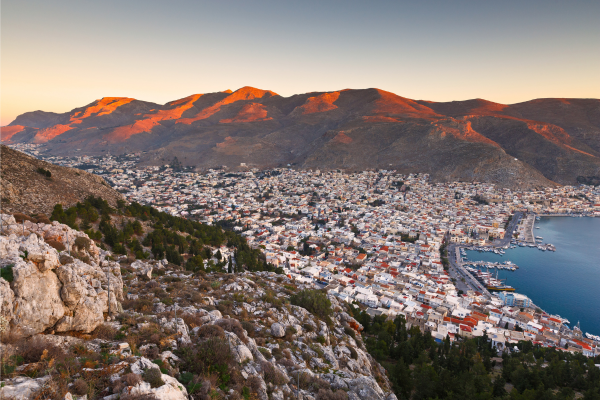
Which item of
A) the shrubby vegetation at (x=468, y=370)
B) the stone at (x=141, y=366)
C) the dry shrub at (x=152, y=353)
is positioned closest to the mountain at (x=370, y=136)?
the shrubby vegetation at (x=468, y=370)

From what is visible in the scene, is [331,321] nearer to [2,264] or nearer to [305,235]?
[2,264]

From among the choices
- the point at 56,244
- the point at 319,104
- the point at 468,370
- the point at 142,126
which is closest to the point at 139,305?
the point at 56,244

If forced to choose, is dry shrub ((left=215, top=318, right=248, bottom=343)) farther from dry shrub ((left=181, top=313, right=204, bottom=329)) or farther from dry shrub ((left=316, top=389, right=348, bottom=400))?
dry shrub ((left=316, top=389, right=348, bottom=400))

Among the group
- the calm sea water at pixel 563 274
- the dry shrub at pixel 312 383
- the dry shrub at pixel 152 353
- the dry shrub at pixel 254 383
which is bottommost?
the calm sea water at pixel 563 274

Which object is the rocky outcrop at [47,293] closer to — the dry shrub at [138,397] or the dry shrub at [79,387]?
the dry shrub at [79,387]

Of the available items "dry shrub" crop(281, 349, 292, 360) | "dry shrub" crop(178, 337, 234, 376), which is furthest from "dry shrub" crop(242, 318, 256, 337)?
"dry shrub" crop(178, 337, 234, 376)

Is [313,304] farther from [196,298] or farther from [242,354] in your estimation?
[242,354]
